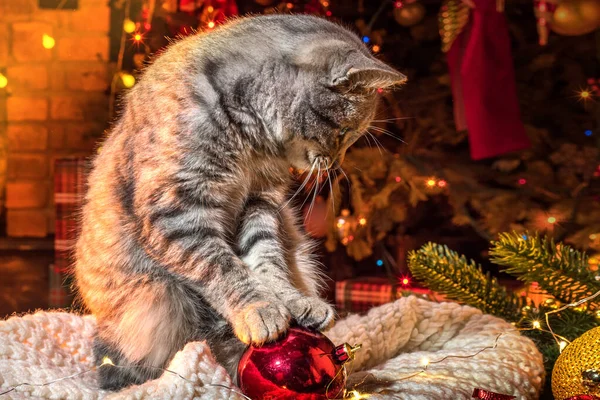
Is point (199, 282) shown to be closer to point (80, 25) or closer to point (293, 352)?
point (293, 352)

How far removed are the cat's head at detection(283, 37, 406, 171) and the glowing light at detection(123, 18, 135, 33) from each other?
1.30 meters

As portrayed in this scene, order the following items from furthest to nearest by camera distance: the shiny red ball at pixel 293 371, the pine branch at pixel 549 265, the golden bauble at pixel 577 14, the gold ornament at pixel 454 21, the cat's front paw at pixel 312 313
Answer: the gold ornament at pixel 454 21 → the golden bauble at pixel 577 14 → the pine branch at pixel 549 265 → the cat's front paw at pixel 312 313 → the shiny red ball at pixel 293 371

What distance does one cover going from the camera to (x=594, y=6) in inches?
61.0

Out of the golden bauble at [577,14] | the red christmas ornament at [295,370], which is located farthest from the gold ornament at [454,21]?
the red christmas ornament at [295,370]

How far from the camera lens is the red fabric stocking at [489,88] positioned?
164 centimetres

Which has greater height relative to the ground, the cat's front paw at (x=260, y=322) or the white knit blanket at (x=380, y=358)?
the cat's front paw at (x=260, y=322)

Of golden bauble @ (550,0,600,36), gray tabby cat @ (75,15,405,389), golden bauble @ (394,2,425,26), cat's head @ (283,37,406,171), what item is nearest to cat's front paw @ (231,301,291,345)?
gray tabby cat @ (75,15,405,389)

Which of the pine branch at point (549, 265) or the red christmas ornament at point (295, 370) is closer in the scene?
the red christmas ornament at point (295, 370)

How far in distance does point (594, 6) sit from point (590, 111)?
776 mm

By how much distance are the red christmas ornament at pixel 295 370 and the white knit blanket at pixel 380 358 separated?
0.09ft

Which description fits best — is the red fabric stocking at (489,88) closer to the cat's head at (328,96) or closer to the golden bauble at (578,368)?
the cat's head at (328,96)

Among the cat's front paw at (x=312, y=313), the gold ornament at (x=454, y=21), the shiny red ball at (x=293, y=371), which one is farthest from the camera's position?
the gold ornament at (x=454, y=21)

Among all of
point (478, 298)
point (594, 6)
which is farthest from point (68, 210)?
point (594, 6)

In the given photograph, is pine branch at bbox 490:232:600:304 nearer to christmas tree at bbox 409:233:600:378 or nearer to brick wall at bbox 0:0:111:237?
christmas tree at bbox 409:233:600:378
